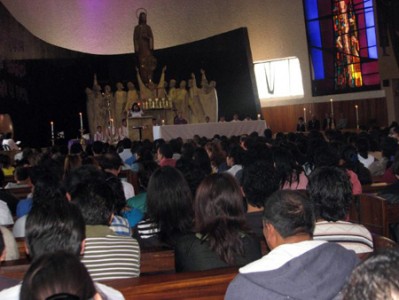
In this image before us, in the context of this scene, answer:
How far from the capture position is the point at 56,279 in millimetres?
1836

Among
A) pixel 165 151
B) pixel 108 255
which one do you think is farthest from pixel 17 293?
pixel 165 151

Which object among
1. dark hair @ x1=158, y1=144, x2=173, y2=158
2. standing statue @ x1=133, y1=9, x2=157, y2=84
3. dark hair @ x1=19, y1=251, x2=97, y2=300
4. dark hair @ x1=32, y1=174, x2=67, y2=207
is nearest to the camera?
dark hair @ x1=19, y1=251, x2=97, y2=300

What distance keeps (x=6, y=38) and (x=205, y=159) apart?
14.3m

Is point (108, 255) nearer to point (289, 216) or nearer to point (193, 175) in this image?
point (289, 216)

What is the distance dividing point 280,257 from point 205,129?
15.3 metres

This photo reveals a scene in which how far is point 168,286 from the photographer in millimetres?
3215

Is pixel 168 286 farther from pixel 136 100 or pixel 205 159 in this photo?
pixel 136 100

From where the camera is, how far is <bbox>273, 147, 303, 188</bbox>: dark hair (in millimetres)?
6285

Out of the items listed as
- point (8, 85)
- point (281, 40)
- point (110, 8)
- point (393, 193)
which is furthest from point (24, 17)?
point (393, 193)

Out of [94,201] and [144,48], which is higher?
[144,48]

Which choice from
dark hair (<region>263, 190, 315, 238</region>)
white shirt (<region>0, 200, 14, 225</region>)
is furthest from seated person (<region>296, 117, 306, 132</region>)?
dark hair (<region>263, 190, 315, 238</region>)

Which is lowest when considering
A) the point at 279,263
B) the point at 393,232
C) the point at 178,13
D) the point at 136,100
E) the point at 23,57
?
the point at 393,232

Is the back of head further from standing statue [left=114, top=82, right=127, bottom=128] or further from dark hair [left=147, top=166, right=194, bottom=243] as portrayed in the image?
standing statue [left=114, top=82, right=127, bottom=128]

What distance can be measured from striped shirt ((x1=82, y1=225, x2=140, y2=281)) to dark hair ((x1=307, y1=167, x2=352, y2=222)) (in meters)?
0.99
